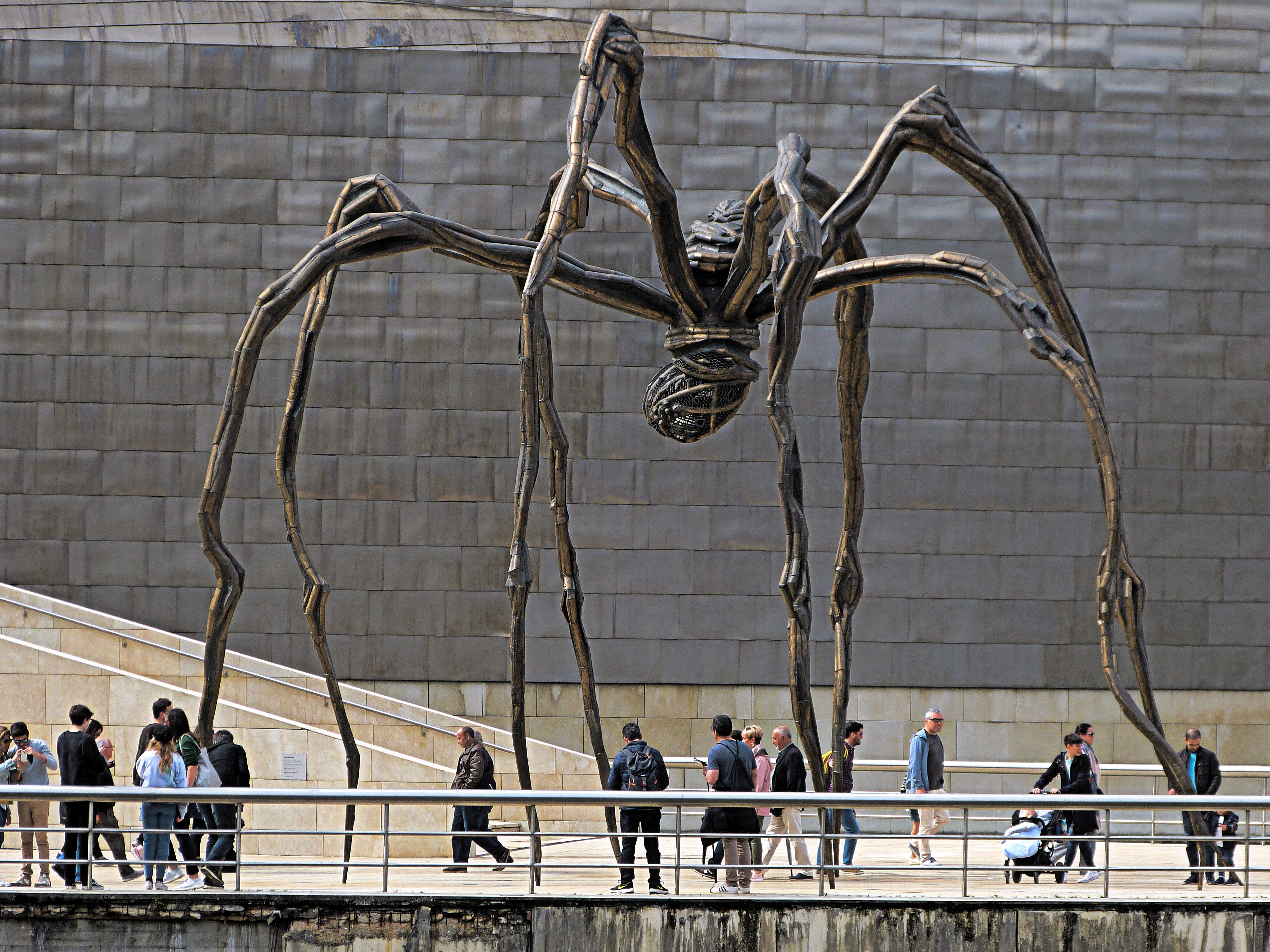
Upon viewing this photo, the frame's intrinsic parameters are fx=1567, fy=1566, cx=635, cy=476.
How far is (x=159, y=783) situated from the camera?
1002 centimetres

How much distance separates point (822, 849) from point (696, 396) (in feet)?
9.31

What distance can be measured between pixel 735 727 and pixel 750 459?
3.38m

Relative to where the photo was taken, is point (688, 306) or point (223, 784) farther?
point (223, 784)

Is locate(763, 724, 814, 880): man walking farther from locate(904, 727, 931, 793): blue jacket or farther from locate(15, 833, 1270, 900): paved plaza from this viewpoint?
locate(904, 727, 931, 793): blue jacket

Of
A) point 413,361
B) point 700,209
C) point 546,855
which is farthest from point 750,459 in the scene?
→ point 546,855

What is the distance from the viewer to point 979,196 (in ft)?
64.9

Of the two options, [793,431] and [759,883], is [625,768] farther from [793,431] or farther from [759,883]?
[793,431]

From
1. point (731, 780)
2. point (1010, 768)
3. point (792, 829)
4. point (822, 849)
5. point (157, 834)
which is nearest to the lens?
point (822, 849)

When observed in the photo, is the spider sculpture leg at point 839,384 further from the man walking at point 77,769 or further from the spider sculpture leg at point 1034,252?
the man walking at point 77,769

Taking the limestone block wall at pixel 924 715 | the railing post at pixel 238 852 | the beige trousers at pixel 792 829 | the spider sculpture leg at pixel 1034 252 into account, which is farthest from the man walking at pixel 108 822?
the limestone block wall at pixel 924 715

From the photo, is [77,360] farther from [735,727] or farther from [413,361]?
[735,727]

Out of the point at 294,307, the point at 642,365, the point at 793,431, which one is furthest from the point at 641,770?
the point at 642,365

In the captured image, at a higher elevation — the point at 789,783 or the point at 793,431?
the point at 793,431

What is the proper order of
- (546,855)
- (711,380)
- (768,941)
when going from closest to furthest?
1. (768,941)
2. (711,380)
3. (546,855)
